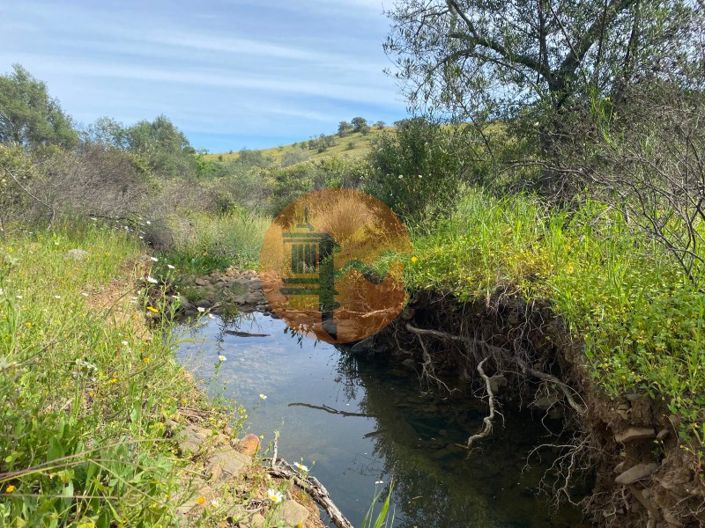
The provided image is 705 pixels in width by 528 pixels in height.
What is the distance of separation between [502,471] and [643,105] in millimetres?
4165

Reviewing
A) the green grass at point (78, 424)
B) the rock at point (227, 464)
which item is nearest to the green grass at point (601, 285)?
the rock at point (227, 464)

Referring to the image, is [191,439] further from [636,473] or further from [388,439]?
[636,473]

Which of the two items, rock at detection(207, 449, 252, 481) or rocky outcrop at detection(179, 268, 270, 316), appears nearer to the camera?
rock at detection(207, 449, 252, 481)

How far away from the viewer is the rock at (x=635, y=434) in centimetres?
256

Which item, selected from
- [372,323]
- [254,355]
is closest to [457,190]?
[372,323]

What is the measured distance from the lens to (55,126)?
21547mm

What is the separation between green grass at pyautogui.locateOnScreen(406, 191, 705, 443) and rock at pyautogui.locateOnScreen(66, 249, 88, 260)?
14.3 ft

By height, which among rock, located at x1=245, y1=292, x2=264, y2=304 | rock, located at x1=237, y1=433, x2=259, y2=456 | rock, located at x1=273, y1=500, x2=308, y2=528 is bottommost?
rock, located at x1=273, y1=500, x2=308, y2=528

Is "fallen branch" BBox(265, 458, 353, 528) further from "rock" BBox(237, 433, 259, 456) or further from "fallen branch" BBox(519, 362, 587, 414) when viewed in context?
"fallen branch" BBox(519, 362, 587, 414)

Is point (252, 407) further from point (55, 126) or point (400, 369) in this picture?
point (55, 126)

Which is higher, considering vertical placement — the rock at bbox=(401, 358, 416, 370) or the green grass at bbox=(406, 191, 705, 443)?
the green grass at bbox=(406, 191, 705, 443)

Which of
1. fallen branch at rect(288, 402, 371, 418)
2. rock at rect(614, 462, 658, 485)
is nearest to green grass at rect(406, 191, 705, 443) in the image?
rock at rect(614, 462, 658, 485)

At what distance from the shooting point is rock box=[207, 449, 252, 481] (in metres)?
2.41

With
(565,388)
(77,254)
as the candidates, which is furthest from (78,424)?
(77,254)
